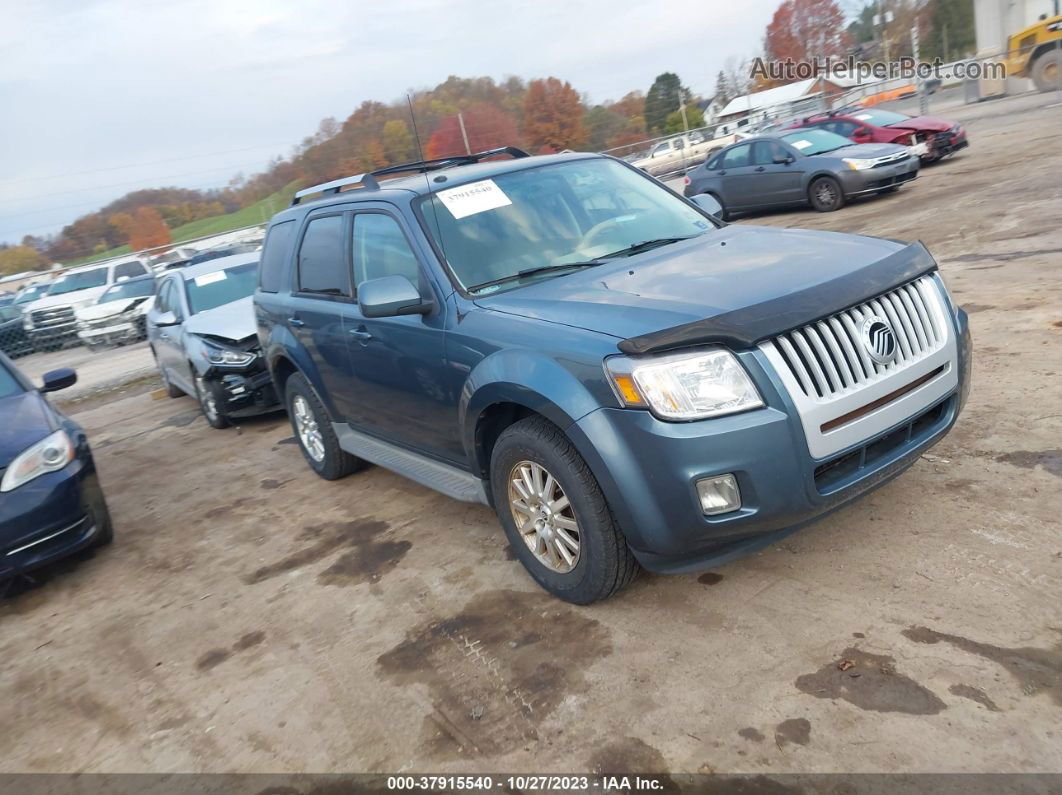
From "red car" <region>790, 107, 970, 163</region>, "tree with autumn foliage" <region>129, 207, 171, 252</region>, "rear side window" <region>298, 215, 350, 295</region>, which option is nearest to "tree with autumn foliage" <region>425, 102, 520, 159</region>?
"rear side window" <region>298, 215, 350, 295</region>

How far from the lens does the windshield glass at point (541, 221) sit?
4230mm

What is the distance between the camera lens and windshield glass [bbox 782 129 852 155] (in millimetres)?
14938

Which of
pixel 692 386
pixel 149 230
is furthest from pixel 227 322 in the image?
pixel 149 230

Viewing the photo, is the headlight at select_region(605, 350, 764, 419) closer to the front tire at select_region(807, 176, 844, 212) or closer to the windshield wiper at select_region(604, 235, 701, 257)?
the windshield wiper at select_region(604, 235, 701, 257)

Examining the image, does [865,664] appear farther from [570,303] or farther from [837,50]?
[837,50]

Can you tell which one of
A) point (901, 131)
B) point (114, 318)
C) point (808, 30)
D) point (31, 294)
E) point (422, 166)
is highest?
point (808, 30)

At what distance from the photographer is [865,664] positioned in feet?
9.87

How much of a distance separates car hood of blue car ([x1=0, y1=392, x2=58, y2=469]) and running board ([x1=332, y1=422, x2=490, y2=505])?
173 centimetres

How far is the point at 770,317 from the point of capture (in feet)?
10.4

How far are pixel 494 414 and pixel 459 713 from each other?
50.3 inches

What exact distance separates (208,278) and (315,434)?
4165mm

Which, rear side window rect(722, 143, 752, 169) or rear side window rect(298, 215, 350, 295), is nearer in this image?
rear side window rect(298, 215, 350, 295)

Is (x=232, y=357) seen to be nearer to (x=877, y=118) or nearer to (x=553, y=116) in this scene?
(x=877, y=118)

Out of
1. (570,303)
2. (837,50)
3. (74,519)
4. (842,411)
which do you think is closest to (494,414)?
(570,303)
